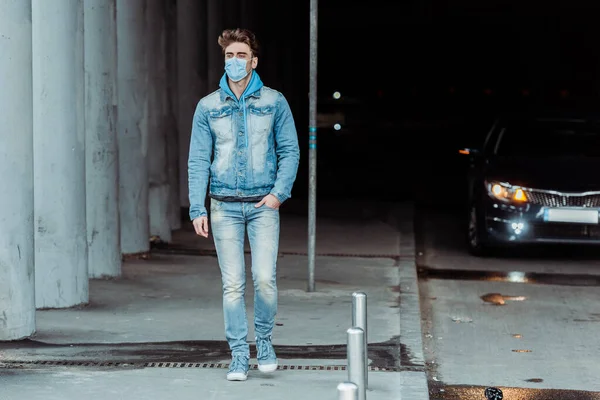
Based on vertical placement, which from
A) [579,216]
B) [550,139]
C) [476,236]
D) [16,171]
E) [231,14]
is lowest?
[476,236]

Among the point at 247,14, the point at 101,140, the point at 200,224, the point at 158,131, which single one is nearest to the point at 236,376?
the point at 200,224

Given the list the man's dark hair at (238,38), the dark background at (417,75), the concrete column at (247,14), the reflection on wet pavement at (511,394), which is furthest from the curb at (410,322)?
the concrete column at (247,14)

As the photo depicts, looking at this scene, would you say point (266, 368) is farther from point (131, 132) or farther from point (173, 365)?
point (131, 132)

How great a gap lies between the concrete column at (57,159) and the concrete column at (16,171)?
3.88ft

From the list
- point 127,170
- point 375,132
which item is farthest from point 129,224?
point 375,132

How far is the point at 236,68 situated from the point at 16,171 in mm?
1975

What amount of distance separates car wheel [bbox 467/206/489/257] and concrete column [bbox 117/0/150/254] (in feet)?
11.0

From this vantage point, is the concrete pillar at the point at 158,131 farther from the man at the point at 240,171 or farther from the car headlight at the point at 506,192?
the man at the point at 240,171

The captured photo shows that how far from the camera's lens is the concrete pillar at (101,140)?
11.2 meters

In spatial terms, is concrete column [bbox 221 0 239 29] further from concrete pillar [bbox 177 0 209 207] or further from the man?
the man

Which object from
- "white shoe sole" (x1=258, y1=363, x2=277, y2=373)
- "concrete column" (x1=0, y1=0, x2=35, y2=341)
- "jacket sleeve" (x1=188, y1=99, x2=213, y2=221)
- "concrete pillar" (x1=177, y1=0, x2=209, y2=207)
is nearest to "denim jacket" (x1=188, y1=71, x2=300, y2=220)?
"jacket sleeve" (x1=188, y1=99, x2=213, y2=221)

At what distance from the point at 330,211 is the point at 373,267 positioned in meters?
5.16

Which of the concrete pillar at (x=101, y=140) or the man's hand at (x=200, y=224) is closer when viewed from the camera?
the man's hand at (x=200, y=224)

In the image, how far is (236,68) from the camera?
742 cm
